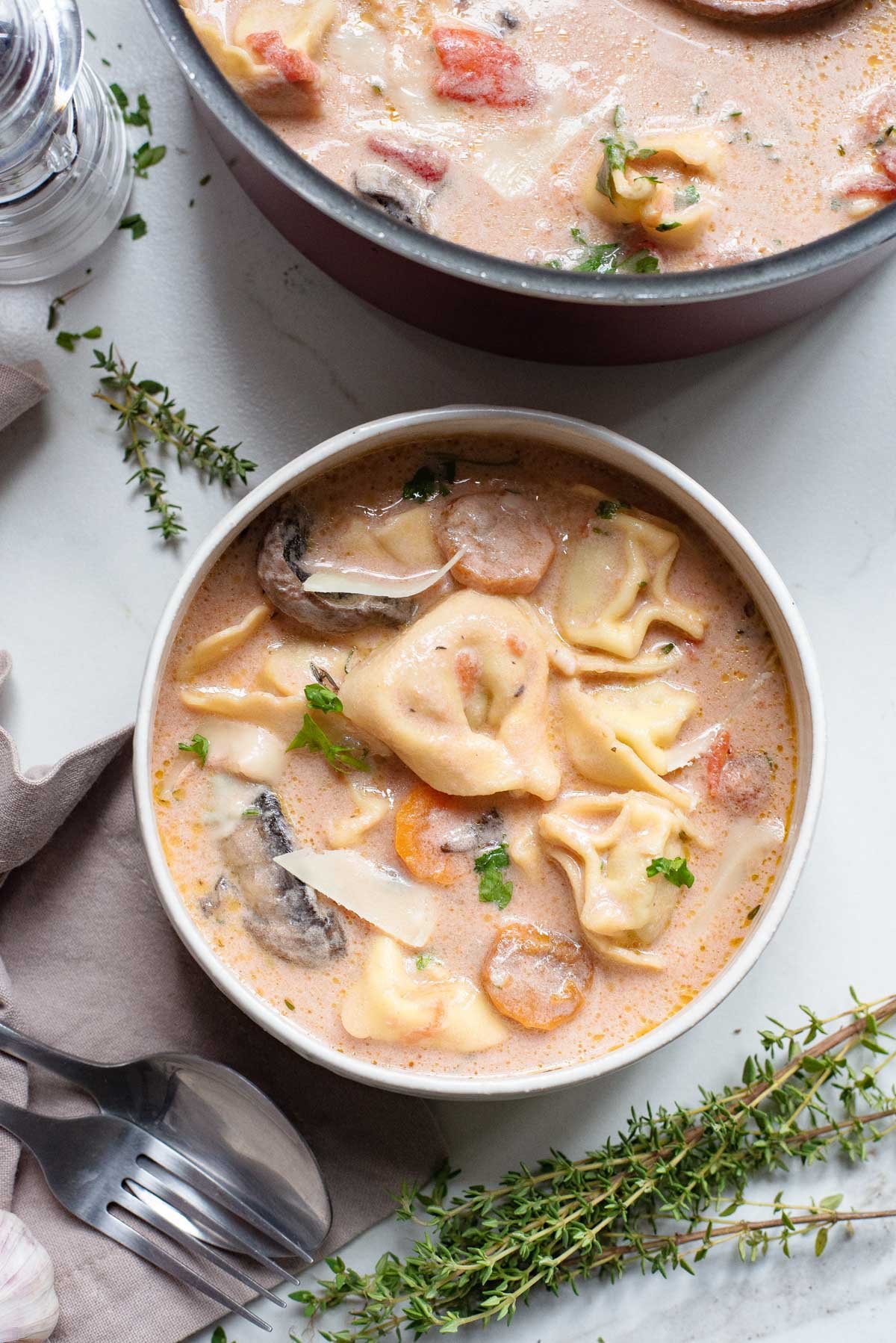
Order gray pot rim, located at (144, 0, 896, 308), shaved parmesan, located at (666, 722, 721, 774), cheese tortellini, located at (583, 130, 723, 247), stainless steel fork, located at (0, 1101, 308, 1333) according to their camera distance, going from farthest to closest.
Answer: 1. stainless steel fork, located at (0, 1101, 308, 1333)
2. shaved parmesan, located at (666, 722, 721, 774)
3. cheese tortellini, located at (583, 130, 723, 247)
4. gray pot rim, located at (144, 0, 896, 308)

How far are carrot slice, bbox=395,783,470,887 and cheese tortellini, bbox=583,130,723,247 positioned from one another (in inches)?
48.6

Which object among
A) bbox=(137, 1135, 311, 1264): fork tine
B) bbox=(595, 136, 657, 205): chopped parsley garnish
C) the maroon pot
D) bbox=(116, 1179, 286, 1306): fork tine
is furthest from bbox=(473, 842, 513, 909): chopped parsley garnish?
bbox=(595, 136, 657, 205): chopped parsley garnish

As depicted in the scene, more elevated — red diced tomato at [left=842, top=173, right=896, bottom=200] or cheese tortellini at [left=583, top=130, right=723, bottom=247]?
red diced tomato at [left=842, top=173, right=896, bottom=200]

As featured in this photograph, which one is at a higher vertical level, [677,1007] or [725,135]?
[725,135]

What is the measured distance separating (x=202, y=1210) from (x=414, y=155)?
2.31m

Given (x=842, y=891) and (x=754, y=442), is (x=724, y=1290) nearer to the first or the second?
(x=842, y=891)

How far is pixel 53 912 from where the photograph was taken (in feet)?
9.46

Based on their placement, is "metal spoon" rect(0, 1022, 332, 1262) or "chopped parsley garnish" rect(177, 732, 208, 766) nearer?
"chopped parsley garnish" rect(177, 732, 208, 766)

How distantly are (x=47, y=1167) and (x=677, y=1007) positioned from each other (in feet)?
4.73

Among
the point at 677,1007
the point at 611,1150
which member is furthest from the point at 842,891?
the point at 611,1150

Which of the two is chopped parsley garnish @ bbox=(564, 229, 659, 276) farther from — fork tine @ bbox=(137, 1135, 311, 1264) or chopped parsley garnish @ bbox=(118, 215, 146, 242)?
fork tine @ bbox=(137, 1135, 311, 1264)

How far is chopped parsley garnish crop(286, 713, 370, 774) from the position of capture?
2.61 metres

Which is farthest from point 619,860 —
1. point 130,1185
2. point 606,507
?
point 130,1185

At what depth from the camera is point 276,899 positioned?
260 centimetres
